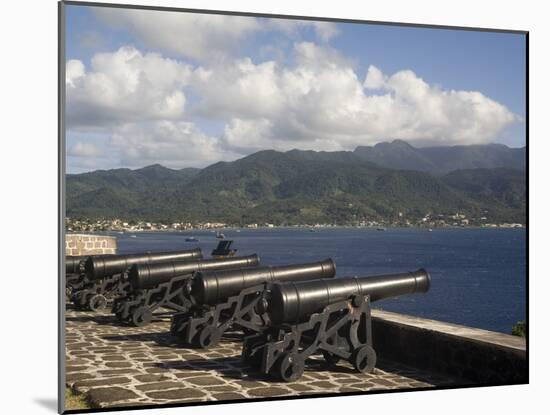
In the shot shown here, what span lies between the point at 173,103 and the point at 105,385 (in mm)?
44760

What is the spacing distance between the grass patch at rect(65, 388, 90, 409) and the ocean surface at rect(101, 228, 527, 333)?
12975 millimetres

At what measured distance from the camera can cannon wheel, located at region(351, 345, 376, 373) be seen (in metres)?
7.32

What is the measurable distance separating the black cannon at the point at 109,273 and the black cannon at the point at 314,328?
437cm

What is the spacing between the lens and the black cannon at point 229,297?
8.70m

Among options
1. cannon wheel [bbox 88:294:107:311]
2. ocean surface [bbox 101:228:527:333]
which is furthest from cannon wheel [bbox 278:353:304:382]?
ocean surface [bbox 101:228:527:333]

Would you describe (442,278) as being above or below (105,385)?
below

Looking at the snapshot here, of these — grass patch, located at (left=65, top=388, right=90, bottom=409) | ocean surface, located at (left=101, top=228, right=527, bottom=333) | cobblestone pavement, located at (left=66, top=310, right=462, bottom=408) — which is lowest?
ocean surface, located at (left=101, top=228, right=527, bottom=333)

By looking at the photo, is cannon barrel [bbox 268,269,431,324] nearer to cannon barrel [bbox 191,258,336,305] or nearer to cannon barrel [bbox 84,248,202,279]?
cannon barrel [bbox 191,258,336,305]

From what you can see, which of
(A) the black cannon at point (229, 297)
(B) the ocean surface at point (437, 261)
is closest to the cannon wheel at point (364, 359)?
(A) the black cannon at point (229, 297)

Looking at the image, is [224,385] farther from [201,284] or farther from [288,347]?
[201,284]

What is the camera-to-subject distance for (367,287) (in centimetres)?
764

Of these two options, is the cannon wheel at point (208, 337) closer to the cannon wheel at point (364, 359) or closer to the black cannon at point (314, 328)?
the black cannon at point (314, 328)

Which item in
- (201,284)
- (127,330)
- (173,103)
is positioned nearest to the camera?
(201,284)

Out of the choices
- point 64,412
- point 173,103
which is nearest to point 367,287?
point 64,412
